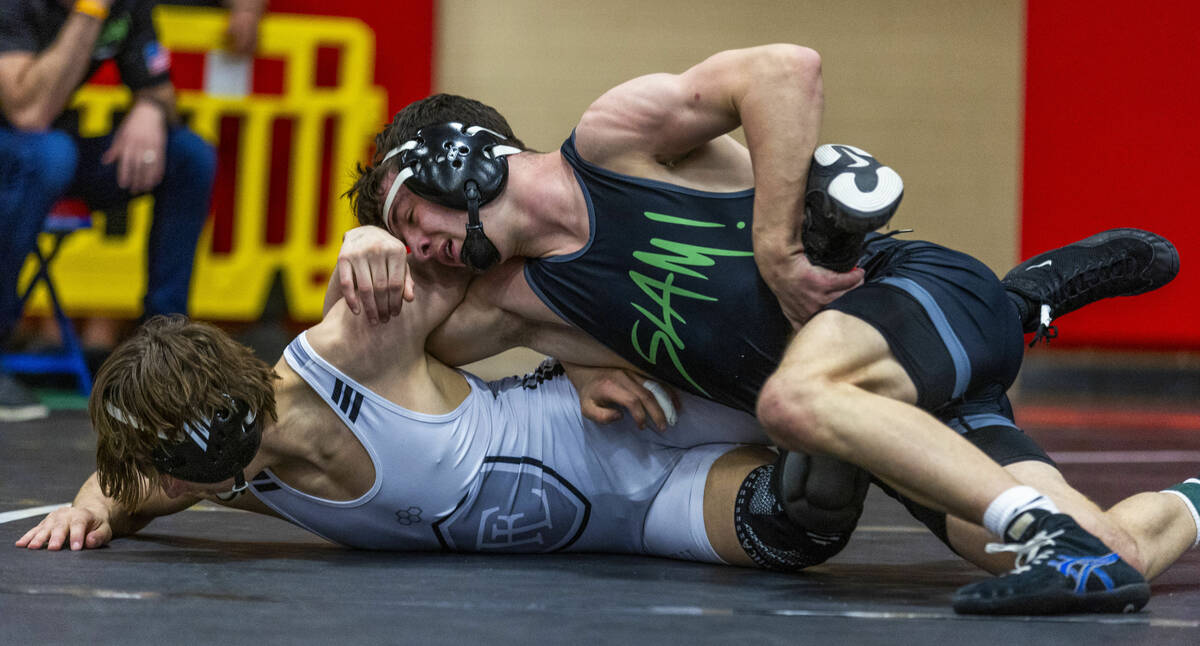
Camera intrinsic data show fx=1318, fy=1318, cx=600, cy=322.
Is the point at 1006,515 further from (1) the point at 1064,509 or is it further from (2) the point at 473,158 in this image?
(2) the point at 473,158

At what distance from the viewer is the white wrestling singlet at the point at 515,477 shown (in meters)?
2.40

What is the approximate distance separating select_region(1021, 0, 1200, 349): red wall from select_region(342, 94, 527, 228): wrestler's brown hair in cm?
552

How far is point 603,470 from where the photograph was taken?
100 inches

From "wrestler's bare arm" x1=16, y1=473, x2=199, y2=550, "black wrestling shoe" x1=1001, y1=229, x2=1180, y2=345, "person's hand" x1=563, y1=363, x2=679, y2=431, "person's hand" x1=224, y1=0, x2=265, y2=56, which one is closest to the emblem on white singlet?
"person's hand" x1=563, y1=363, x2=679, y2=431

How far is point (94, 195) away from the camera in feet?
18.7

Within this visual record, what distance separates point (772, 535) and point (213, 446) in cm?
97

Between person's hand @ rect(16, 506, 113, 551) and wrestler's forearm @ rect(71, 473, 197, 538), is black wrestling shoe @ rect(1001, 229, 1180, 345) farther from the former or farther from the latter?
person's hand @ rect(16, 506, 113, 551)

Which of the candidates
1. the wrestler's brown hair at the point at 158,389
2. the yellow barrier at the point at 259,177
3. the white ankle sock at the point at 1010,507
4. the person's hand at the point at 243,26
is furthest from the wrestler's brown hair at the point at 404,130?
the person's hand at the point at 243,26

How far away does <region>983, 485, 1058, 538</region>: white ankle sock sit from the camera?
1904 millimetres

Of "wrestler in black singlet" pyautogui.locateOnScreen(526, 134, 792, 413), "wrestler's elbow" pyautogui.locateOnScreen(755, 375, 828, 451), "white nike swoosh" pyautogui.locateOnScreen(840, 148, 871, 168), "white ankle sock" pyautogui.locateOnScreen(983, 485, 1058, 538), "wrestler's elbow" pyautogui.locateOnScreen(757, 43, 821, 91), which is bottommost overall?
"white ankle sock" pyautogui.locateOnScreen(983, 485, 1058, 538)

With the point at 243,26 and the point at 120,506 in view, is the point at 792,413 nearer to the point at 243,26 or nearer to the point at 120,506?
the point at 120,506

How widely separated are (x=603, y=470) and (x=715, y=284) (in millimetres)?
446

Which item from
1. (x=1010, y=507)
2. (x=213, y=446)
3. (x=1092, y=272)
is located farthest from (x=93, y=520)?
(x=1092, y=272)

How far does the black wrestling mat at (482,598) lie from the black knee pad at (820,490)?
0.37 ft
